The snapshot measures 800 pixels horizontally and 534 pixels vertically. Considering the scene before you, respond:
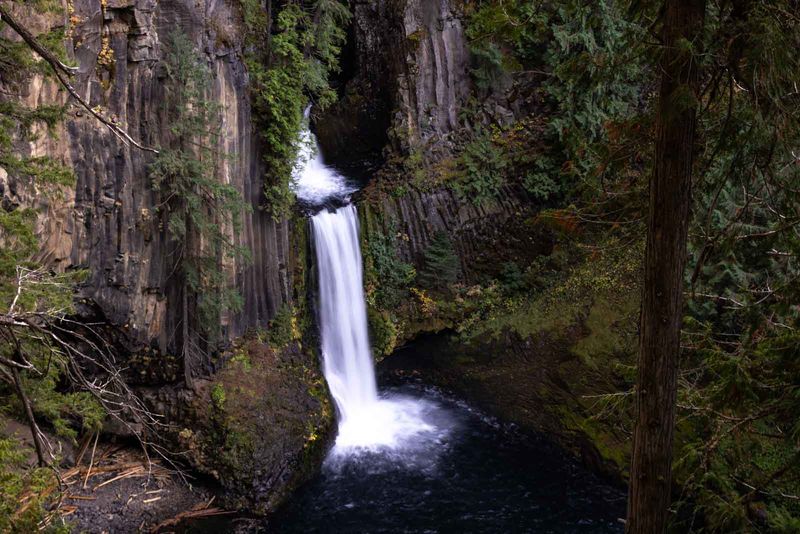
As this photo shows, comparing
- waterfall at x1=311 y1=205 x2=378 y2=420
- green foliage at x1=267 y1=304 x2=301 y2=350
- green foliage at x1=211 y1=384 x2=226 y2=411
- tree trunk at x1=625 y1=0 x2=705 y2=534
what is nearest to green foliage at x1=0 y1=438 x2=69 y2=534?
tree trunk at x1=625 y1=0 x2=705 y2=534

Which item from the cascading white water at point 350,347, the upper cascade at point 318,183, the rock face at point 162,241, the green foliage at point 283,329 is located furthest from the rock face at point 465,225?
the rock face at point 162,241

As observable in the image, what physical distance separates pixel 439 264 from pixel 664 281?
1248 centimetres

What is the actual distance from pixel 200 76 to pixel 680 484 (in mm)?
12419

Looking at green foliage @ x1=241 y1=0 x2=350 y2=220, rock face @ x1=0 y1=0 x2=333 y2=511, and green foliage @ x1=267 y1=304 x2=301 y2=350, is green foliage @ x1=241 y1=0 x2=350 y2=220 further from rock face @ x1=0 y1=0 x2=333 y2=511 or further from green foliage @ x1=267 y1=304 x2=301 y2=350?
green foliage @ x1=267 y1=304 x2=301 y2=350

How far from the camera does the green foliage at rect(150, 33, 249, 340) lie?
11.2 metres

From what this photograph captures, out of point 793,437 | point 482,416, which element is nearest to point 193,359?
point 482,416

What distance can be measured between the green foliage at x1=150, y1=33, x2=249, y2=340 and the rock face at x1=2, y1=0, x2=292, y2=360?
28cm

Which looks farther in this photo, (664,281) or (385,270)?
(385,270)

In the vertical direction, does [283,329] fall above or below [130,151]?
below

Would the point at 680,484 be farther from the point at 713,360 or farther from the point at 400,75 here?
the point at 400,75

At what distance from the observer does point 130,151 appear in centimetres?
1129

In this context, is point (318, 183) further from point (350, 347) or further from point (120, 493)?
point (120, 493)

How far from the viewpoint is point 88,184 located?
1058 centimetres

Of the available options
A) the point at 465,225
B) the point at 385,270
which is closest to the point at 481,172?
the point at 465,225
